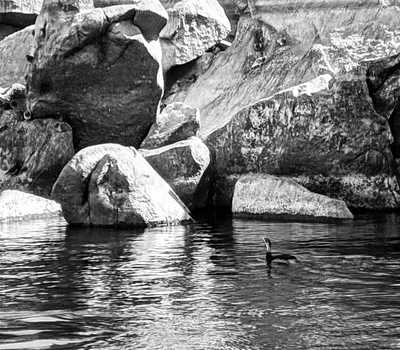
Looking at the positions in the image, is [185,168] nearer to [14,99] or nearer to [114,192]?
[114,192]

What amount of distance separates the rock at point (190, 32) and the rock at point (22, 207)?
1435cm

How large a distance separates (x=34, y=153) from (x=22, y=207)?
581 cm

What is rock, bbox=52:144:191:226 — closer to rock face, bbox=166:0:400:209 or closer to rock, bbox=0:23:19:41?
rock face, bbox=166:0:400:209

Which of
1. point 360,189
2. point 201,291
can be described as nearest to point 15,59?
point 360,189

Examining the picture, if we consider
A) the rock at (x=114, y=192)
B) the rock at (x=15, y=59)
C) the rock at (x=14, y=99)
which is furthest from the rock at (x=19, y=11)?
the rock at (x=114, y=192)

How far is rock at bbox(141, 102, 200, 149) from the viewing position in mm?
37406

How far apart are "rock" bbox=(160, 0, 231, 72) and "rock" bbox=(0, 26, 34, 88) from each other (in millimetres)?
8688

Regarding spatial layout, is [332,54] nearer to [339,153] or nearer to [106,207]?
[339,153]

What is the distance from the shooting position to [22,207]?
112 feet

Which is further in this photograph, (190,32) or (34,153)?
(190,32)

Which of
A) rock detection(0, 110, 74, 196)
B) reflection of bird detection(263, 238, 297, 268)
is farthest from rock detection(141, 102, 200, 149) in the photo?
reflection of bird detection(263, 238, 297, 268)

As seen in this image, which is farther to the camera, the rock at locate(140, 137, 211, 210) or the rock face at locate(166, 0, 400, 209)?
the rock at locate(140, 137, 211, 210)

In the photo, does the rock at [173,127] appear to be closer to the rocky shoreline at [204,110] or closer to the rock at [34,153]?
the rocky shoreline at [204,110]

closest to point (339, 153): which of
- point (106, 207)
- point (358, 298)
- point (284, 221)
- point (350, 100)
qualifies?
point (350, 100)
